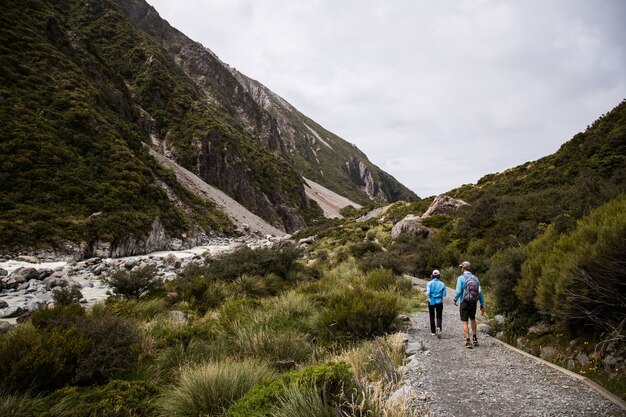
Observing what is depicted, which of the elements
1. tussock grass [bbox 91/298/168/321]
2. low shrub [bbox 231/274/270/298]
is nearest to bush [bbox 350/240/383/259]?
low shrub [bbox 231/274/270/298]

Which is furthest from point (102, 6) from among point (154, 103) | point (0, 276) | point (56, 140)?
point (0, 276)

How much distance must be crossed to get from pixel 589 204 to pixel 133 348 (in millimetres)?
11120

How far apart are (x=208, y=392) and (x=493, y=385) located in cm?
352

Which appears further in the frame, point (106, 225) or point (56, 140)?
point (56, 140)

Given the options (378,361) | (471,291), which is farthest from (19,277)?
(471,291)

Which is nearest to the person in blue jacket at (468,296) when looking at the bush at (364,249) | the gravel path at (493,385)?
the gravel path at (493,385)

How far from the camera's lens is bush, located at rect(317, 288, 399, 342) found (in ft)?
21.5

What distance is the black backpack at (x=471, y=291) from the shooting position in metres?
6.57

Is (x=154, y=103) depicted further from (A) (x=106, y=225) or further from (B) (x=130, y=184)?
(A) (x=106, y=225)

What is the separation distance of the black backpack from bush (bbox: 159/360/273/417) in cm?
439

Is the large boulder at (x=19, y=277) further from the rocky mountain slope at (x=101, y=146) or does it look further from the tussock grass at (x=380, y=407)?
the tussock grass at (x=380, y=407)

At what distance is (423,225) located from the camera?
21625 millimetres

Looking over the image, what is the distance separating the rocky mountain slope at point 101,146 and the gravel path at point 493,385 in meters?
22.4

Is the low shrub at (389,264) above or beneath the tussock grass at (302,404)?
beneath
